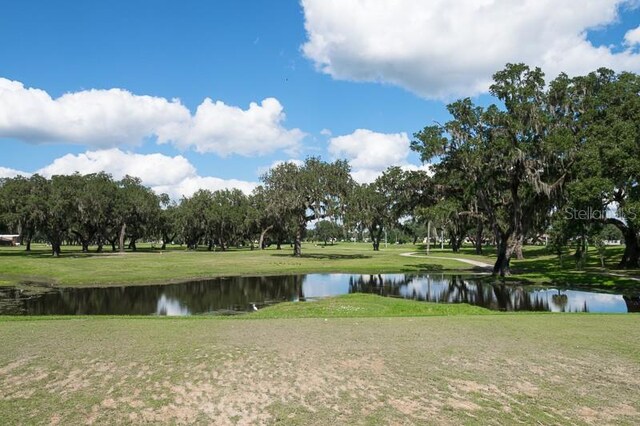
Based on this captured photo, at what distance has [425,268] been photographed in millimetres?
51594

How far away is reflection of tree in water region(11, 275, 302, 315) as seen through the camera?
25656 mm

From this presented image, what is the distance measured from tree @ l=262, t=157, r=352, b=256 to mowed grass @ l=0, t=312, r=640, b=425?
5745 centimetres

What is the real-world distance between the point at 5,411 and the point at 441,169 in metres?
41.1

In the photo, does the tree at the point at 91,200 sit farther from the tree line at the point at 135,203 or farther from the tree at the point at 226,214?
the tree at the point at 226,214

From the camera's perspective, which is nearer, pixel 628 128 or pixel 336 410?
pixel 336 410

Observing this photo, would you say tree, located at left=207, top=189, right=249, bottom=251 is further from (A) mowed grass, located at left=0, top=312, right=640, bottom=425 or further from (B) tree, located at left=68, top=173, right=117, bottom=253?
(A) mowed grass, located at left=0, top=312, right=640, bottom=425

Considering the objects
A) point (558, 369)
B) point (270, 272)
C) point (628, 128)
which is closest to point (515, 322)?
point (558, 369)

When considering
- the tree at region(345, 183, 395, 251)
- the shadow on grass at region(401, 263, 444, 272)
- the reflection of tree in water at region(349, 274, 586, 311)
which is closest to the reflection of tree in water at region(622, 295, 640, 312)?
the reflection of tree in water at region(349, 274, 586, 311)

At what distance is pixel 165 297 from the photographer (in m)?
30.9

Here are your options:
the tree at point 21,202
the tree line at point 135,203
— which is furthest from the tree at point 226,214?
the tree at point 21,202

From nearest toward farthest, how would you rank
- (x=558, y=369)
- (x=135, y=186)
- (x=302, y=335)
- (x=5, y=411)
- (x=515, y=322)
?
(x=5, y=411)
(x=558, y=369)
(x=302, y=335)
(x=515, y=322)
(x=135, y=186)

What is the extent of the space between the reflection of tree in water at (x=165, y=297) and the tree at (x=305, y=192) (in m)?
32.6

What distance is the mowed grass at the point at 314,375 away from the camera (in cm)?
795

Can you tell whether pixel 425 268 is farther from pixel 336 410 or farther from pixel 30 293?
pixel 336 410
